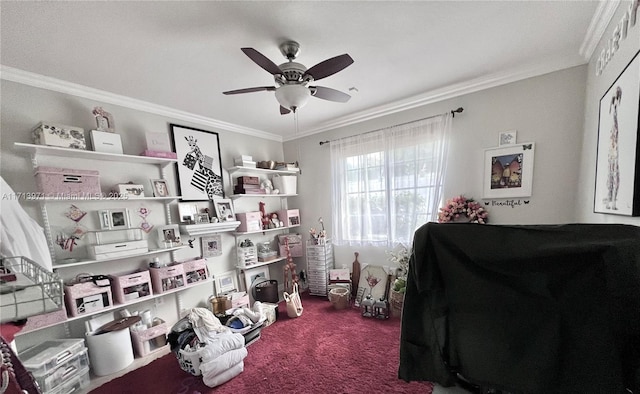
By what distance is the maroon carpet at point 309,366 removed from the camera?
1.66 metres

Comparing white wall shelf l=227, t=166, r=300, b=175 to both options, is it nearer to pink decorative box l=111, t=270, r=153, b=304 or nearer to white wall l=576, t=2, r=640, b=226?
pink decorative box l=111, t=270, r=153, b=304

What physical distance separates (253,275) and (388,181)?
221 centimetres

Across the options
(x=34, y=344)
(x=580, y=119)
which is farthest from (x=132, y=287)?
(x=580, y=119)

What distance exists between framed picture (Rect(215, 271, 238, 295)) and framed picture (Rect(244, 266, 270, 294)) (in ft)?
0.46

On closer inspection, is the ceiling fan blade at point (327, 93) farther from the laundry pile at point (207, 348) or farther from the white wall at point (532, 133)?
the laundry pile at point (207, 348)

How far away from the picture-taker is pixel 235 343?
1.86 metres

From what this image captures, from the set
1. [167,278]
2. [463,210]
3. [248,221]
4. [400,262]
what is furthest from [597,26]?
[167,278]

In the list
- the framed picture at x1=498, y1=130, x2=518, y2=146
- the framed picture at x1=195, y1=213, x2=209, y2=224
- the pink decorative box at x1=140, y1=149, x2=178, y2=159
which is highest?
the pink decorative box at x1=140, y1=149, x2=178, y2=159

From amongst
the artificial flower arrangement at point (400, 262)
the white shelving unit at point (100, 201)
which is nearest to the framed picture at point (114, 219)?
the white shelving unit at point (100, 201)

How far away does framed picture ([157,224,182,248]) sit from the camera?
92.4 inches

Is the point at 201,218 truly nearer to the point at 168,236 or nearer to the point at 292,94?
the point at 168,236

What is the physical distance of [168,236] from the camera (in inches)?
93.7

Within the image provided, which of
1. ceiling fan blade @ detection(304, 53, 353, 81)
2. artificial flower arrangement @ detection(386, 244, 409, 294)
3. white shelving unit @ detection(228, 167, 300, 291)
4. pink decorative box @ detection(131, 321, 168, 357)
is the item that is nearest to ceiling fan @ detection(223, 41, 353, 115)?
ceiling fan blade @ detection(304, 53, 353, 81)

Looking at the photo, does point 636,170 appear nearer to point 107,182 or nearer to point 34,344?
point 107,182
